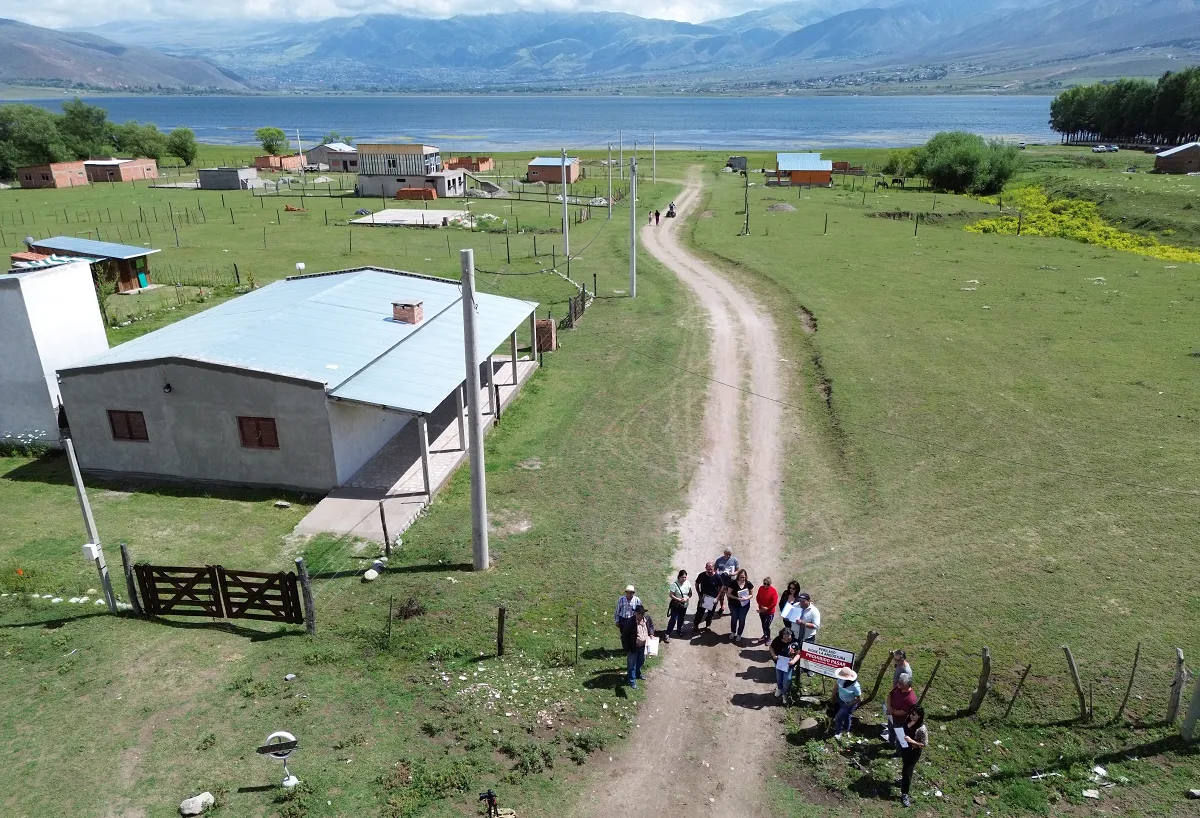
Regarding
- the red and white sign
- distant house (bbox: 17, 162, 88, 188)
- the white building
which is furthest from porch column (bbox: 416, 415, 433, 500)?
distant house (bbox: 17, 162, 88, 188)

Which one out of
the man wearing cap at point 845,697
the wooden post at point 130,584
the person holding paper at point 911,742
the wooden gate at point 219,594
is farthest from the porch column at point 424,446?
the person holding paper at point 911,742

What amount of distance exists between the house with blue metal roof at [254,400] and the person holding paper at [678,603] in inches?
331

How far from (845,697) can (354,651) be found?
28.8 ft

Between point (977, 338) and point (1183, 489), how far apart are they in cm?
1446

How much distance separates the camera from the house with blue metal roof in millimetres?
21203

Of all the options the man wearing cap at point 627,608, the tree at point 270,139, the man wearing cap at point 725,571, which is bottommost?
the man wearing cap at point 725,571

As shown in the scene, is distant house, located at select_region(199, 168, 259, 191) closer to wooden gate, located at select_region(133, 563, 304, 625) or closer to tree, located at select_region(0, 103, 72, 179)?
tree, located at select_region(0, 103, 72, 179)

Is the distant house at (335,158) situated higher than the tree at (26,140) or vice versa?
the tree at (26,140)

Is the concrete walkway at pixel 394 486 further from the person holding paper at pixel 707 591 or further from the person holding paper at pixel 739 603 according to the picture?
the person holding paper at pixel 739 603

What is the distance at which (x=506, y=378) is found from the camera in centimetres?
2994

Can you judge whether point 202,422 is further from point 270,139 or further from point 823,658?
point 270,139

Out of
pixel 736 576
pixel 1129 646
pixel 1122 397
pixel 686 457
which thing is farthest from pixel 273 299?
pixel 1122 397

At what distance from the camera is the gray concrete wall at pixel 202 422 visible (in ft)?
69.7

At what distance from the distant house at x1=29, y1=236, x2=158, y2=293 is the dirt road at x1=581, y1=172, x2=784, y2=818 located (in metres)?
32.4
